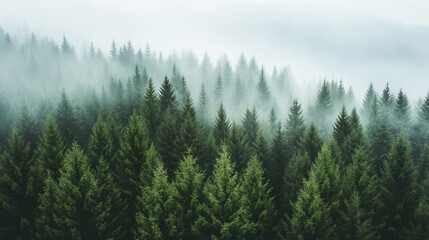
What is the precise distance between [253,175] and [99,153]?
16364 millimetres

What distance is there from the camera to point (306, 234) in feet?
69.7

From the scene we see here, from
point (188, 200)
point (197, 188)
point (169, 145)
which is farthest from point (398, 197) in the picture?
point (169, 145)

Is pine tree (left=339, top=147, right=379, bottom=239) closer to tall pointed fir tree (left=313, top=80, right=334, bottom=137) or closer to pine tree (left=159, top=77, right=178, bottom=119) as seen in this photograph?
pine tree (left=159, top=77, right=178, bottom=119)

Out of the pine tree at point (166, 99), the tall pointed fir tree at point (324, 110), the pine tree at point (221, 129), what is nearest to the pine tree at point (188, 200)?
the pine tree at point (221, 129)

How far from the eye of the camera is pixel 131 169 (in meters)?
26.5

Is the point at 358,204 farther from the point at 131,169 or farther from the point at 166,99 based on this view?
the point at 166,99

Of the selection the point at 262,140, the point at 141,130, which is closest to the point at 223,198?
the point at 141,130

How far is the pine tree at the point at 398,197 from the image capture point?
2589cm

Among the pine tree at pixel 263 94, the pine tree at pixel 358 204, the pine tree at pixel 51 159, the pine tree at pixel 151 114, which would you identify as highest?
the pine tree at pixel 263 94

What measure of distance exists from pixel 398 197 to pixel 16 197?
111 feet

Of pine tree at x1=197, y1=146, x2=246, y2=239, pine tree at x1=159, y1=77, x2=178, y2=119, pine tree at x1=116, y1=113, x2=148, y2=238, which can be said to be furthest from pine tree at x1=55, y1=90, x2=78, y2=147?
pine tree at x1=197, y1=146, x2=246, y2=239

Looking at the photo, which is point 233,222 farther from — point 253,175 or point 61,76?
point 61,76

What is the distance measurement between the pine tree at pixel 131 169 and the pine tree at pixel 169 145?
17.6 ft

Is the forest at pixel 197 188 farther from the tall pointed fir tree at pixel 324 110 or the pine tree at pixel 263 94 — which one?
the pine tree at pixel 263 94
